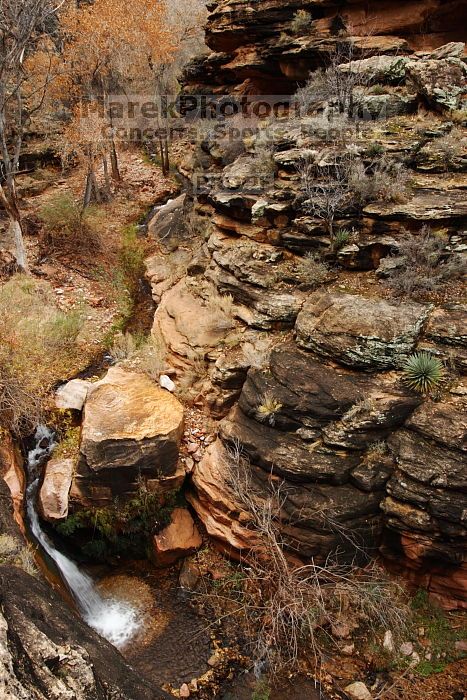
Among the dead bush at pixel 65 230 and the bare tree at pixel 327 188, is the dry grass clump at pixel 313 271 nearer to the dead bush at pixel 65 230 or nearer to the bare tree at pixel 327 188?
the bare tree at pixel 327 188

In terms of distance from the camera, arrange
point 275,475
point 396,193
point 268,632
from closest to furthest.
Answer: point 268,632 → point 275,475 → point 396,193

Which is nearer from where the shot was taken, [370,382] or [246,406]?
[370,382]

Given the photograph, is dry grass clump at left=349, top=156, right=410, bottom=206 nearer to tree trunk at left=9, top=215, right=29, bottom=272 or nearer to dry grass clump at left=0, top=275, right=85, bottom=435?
dry grass clump at left=0, top=275, right=85, bottom=435

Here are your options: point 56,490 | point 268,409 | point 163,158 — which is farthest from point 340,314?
point 163,158

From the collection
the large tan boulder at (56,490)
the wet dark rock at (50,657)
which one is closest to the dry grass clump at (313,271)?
the large tan boulder at (56,490)

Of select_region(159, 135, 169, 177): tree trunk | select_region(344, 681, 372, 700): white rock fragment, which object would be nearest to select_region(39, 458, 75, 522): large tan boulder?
select_region(344, 681, 372, 700): white rock fragment

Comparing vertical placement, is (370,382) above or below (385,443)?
above

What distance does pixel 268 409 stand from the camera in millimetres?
8328

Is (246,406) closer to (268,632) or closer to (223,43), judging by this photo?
(268,632)

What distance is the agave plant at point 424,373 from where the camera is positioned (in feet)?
25.7

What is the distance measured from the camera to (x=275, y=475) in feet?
26.5

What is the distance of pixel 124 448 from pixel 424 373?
5.22 m

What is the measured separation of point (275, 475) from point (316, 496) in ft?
2.42

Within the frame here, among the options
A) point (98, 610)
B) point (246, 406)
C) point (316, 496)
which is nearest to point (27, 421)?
point (98, 610)
